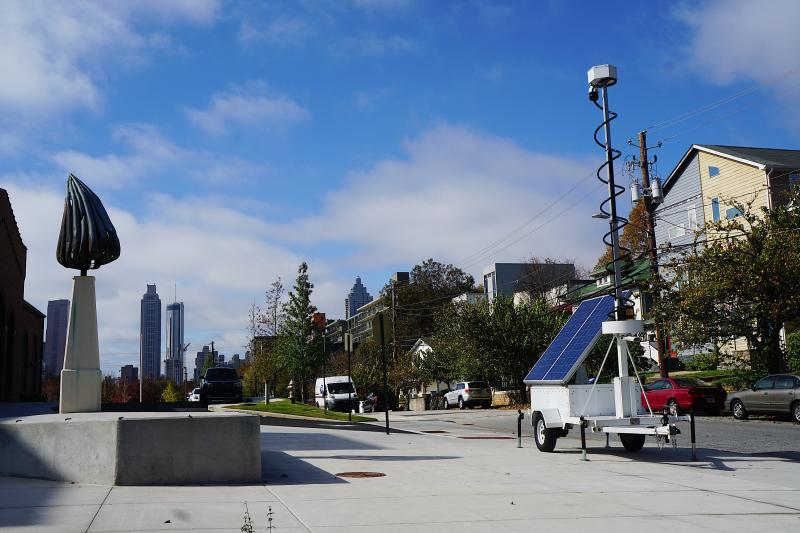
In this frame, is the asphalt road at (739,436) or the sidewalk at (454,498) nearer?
the sidewalk at (454,498)

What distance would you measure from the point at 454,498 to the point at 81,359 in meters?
7.27

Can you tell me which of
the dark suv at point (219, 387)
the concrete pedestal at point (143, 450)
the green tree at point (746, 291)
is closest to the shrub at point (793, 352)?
the green tree at point (746, 291)

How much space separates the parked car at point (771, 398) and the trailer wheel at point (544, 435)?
12801 millimetres

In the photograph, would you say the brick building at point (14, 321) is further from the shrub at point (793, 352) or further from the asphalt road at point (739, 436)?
the shrub at point (793, 352)

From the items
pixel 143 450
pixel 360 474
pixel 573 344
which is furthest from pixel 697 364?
pixel 143 450

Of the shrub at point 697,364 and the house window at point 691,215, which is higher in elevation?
the house window at point 691,215

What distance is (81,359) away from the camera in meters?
12.8

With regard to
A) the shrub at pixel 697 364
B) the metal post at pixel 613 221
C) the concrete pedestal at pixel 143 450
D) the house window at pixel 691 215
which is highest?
the house window at pixel 691 215

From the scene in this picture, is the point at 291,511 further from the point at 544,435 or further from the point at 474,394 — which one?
the point at 474,394

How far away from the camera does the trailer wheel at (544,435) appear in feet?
46.4

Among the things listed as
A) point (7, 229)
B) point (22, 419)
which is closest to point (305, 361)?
point (7, 229)

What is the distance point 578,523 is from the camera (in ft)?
23.9

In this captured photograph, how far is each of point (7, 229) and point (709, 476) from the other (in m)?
43.8

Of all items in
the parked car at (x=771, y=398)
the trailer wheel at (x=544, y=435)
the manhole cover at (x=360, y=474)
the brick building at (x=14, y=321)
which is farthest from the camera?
the brick building at (x=14, y=321)
